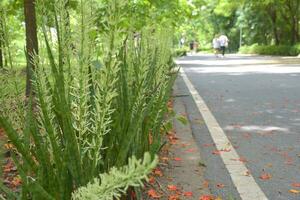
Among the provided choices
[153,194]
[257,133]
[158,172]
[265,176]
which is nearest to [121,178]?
[153,194]

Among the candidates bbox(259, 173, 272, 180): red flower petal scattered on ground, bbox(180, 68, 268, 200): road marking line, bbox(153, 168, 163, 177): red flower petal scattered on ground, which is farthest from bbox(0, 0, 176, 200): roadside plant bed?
bbox(259, 173, 272, 180): red flower petal scattered on ground

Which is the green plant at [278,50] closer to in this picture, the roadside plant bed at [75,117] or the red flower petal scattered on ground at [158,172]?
the red flower petal scattered on ground at [158,172]

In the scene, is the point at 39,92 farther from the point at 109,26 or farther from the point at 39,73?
the point at 109,26

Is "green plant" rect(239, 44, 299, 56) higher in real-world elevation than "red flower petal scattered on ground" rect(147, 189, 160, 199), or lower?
lower

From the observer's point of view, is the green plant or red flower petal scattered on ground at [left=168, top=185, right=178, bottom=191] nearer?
red flower petal scattered on ground at [left=168, top=185, right=178, bottom=191]

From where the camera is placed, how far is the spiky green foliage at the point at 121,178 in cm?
78

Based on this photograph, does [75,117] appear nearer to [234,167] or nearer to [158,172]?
[158,172]

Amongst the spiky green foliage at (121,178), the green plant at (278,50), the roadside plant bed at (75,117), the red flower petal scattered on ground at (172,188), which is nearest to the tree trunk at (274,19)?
the green plant at (278,50)

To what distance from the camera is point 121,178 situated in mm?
820

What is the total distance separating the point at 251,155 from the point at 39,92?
10.2 ft

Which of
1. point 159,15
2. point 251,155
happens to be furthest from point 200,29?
point 251,155

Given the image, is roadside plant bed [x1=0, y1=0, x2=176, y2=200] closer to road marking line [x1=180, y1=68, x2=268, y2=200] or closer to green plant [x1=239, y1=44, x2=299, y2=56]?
road marking line [x1=180, y1=68, x2=268, y2=200]

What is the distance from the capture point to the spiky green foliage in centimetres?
78

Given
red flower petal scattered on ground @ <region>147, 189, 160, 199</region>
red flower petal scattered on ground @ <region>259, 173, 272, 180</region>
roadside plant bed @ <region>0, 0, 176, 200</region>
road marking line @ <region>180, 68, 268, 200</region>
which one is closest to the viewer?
roadside plant bed @ <region>0, 0, 176, 200</region>
